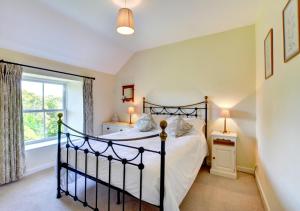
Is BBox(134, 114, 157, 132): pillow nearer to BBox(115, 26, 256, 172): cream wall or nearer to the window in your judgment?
BBox(115, 26, 256, 172): cream wall

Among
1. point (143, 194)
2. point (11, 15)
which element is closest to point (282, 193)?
point (143, 194)

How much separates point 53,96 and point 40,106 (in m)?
0.41

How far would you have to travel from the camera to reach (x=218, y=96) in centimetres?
340

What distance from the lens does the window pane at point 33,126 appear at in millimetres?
3375

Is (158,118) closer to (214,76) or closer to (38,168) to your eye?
(214,76)

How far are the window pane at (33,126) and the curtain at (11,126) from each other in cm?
58

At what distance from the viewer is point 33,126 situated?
11.5 feet

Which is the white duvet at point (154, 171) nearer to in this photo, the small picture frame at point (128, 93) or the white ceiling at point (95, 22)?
the white ceiling at point (95, 22)

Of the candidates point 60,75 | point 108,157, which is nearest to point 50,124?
point 60,75

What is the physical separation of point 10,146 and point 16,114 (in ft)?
1.78

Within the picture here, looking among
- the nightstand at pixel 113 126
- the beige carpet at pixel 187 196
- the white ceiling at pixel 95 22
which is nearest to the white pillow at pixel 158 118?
the nightstand at pixel 113 126

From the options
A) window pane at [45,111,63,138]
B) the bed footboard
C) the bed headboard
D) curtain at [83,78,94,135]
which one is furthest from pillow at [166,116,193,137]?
window pane at [45,111,63,138]

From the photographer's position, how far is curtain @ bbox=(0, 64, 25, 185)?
2.63 meters

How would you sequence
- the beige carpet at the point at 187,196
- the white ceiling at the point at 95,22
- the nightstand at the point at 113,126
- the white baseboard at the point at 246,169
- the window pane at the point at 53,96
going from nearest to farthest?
the beige carpet at the point at 187,196 < the white ceiling at the point at 95,22 < the white baseboard at the point at 246,169 < the window pane at the point at 53,96 < the nightstand at the point at 113,126
